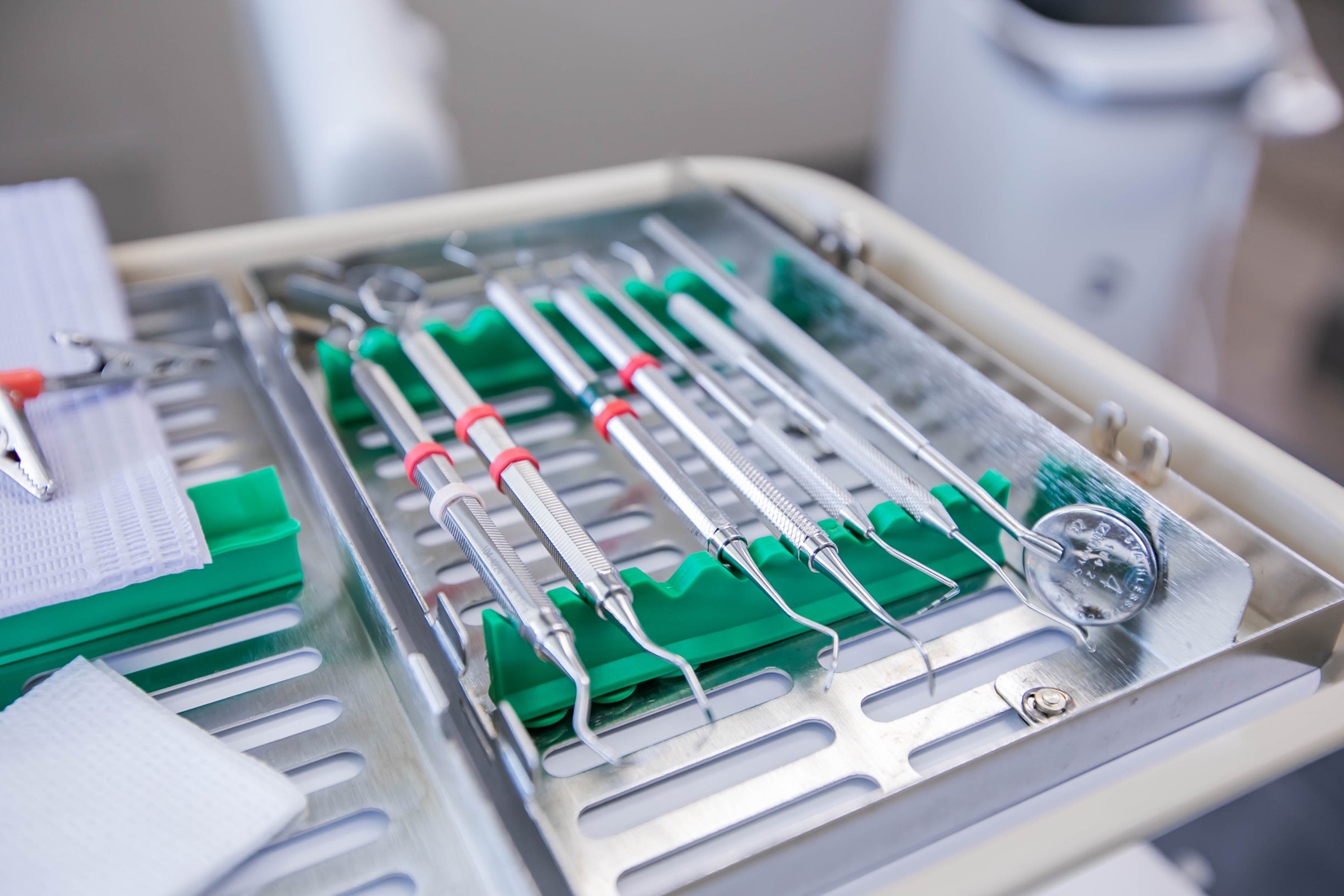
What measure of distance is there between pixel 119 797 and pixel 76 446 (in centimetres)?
18

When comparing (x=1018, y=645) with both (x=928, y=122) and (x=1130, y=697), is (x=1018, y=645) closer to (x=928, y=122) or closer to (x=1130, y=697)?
(x=1130, y=697)

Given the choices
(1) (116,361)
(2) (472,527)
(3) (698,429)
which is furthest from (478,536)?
(1) (116,361)

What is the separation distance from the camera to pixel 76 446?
44cm

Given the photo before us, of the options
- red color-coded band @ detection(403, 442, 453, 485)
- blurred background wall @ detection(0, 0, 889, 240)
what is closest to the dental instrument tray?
red color-coded band @ detection(403, 442, 453, 485)

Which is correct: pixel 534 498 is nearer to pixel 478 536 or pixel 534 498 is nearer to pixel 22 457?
pixel 478 536

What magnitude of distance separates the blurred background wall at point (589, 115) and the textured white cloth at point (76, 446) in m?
0.53

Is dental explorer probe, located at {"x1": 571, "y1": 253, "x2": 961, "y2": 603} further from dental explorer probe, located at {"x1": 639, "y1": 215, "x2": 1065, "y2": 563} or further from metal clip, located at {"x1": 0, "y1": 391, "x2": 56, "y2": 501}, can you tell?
metal clip, located at {"x1": 0, "y1": 391, "x2": 56, "y2": 501}

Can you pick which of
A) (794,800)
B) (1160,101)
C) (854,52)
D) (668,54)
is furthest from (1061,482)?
(854,52)

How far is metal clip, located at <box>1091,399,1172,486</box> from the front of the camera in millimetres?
419

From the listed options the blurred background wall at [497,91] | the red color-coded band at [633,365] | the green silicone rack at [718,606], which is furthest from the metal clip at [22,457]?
the blurred background wall at [497,91]

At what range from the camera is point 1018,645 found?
0.40 meters

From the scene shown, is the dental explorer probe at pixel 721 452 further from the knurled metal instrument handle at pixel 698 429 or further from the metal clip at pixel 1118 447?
the metal clip at pixel 1118 447

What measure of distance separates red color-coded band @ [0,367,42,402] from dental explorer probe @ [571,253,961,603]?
260mm

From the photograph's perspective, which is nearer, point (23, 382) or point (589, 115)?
point (23, 382)
